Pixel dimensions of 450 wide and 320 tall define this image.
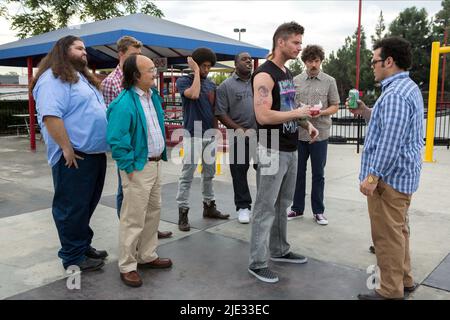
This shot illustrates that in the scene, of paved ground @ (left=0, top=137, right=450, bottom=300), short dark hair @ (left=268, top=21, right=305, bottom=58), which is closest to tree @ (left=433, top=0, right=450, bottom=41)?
paved ground @ (left=0, top=137, right=450, bottom=300)

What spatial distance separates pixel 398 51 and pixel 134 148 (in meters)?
1.93

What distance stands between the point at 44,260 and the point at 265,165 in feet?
6.74

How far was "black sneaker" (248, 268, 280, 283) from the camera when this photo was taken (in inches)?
128

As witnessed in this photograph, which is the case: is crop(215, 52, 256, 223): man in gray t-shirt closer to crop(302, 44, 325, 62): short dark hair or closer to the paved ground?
crop(302, 44, 325, 62): short dark hair

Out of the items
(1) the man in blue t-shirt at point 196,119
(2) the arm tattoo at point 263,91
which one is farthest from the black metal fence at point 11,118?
(2) the arm tattoo at point 263,91

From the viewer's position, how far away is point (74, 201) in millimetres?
3291

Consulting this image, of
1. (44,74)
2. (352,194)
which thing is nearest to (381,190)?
(44,74)

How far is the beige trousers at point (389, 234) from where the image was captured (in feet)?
9.33

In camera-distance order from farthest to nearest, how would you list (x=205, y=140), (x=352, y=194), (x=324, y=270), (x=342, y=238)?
(x=352, y=194) → (x=205, y=140) → (x=342, y=238) → (x=324, y=270)

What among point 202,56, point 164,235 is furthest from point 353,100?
point 164,235

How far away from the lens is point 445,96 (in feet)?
109

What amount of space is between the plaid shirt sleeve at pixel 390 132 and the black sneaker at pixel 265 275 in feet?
3.66
